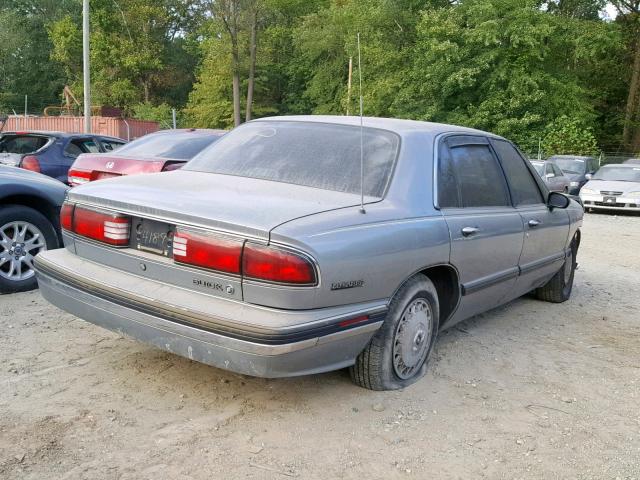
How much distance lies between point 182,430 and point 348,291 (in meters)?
1.06

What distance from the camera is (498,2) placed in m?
30.9

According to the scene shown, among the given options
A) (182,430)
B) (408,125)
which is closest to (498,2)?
(408,125)

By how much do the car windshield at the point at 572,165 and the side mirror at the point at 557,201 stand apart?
1613cm

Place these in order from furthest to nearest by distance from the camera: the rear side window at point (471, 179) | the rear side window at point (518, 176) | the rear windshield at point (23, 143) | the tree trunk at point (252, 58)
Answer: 1. the tree trunk at point (252, 58)
2. the rear windshield at point (23, 143)
3. the rear side window at point (518, 176)
4. the rear side window at point (471, 179)

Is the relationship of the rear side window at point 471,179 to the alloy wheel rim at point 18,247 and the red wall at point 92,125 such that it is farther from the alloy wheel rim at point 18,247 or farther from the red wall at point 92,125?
the red wall at point 92,125

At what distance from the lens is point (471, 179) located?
4359mm

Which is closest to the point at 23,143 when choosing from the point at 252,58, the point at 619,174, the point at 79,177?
the point at 79,177

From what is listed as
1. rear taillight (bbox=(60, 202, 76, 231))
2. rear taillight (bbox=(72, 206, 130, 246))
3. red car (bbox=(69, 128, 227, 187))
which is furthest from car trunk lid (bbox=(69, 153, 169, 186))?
rear taillight (bbox=(72, 206, 130, 246))

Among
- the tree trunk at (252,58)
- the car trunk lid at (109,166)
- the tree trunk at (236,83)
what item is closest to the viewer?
the car trunk lid at (109,166)

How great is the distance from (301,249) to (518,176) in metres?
2.76

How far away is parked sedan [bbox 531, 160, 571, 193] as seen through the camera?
54.9ft

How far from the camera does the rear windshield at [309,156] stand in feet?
12.2

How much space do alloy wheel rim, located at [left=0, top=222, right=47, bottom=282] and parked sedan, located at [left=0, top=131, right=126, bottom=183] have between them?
3.88m

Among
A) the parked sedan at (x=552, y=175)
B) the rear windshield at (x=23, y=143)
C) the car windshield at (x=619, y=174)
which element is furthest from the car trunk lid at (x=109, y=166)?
the car windshield at (x=619, y=174)
